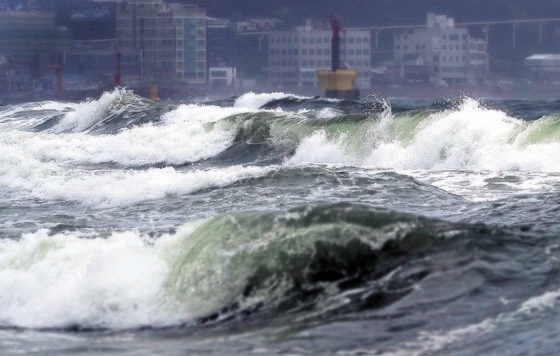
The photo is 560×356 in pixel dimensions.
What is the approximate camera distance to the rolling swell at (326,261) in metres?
9.13

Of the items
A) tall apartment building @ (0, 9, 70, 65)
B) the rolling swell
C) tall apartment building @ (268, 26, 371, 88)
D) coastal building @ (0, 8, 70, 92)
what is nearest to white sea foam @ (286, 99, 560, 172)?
the rolling swell

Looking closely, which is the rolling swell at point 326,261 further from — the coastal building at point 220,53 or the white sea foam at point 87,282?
the coastal building at point 220,53

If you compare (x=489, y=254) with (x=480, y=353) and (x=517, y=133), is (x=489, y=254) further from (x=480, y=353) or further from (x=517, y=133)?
(x=517, y=133)

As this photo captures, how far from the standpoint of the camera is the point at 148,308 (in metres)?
9.38

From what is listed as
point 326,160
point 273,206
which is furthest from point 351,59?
point 273,206

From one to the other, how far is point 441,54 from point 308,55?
10.5 m

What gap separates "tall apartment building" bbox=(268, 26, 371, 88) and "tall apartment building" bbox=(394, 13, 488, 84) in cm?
287

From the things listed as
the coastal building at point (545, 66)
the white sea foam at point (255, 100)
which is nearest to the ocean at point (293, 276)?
the white sea foam at point (255, 100)

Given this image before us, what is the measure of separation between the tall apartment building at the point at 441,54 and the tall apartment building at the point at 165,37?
51.0 feet

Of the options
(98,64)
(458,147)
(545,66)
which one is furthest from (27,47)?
(458,147)

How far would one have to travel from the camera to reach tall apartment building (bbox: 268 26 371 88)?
9369cm

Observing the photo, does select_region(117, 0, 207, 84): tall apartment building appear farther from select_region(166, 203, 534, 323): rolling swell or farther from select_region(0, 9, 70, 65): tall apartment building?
select_region(166, 203, 534, 323): rolling swell

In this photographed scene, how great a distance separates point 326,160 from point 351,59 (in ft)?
238

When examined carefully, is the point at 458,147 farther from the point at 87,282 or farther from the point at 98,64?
the point at 98,64
